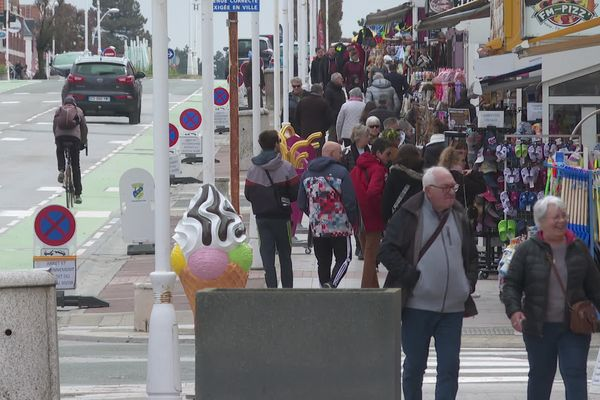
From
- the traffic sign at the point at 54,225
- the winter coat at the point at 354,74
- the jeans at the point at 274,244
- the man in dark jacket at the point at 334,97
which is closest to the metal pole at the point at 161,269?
the jeans at the point at 274,244

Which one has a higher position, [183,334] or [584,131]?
[584,131]

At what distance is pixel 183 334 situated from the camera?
15945 millimetres

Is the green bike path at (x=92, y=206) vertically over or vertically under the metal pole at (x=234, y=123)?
under

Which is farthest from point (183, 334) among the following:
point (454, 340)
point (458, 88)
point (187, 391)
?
point (458, 88)

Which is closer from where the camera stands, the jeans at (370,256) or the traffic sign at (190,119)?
the jeans at (370,256)

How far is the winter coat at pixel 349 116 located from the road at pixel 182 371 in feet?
42.3

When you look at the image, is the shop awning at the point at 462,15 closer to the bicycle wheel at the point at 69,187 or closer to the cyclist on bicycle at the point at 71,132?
the cyclist on bicycle at the point at 71,132

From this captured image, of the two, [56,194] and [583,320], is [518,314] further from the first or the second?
[56,194]

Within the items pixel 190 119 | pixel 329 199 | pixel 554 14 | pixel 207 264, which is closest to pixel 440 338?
Result: pixel 207 264

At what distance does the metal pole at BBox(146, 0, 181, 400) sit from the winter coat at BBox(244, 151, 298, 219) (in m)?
4.92

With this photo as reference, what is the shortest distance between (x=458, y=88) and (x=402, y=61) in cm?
1665

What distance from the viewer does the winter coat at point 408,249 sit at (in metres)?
9.97

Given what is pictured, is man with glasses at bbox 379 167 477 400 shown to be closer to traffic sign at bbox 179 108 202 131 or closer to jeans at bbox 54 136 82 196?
jeans at bbox 54 136 82 196

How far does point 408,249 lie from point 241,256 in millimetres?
3078
